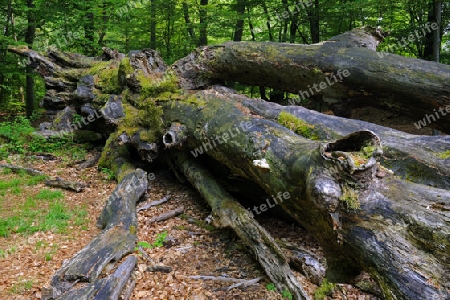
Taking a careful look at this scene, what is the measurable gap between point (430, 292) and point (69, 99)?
1094 cm

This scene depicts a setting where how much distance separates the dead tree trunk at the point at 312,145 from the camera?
2.57 meters

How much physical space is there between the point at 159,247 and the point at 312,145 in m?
2.83

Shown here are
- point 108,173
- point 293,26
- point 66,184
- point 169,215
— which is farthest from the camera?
point 293,26

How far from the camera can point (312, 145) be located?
A: 3541 millimetres

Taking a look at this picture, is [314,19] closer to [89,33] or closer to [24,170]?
[89,33]

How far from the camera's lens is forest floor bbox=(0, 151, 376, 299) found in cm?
399

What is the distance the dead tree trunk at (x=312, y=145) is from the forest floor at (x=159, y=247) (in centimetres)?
41

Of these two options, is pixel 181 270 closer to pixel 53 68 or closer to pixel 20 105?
pixel 53 68

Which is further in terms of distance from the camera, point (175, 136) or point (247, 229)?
point (175, 136)

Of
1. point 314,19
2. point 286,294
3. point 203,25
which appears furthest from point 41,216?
point 314,19

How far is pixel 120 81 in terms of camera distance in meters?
8.52

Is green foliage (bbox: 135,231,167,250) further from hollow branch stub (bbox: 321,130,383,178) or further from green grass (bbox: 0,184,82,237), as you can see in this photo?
hollow branch stub (bbox: 321,130,383,178)

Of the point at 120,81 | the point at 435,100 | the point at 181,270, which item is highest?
the point at 120,81

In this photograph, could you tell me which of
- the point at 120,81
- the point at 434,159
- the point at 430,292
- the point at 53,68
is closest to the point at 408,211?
the point at 430,292
